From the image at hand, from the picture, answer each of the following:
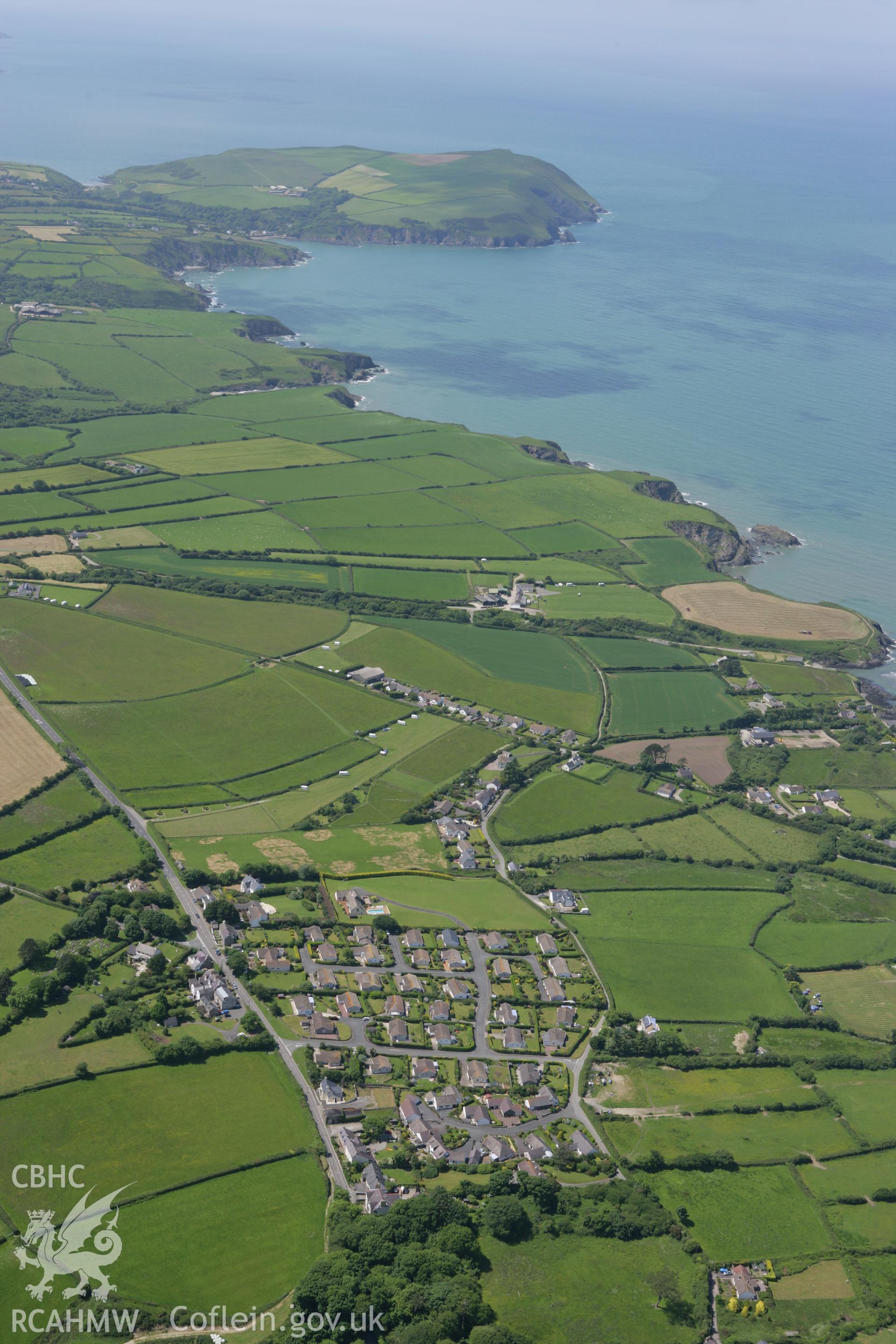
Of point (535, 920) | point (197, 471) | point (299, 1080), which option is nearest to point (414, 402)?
point (197, 471)

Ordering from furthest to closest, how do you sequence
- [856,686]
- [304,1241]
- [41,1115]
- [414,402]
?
1. [414,402]
2. [856,686]
3. [41,1115]
4. [304,1241]

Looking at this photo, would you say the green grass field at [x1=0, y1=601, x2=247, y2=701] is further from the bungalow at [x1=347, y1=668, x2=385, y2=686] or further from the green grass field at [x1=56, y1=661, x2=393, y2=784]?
the bungalow at [x1=347, y1=668, x2=385, y2=686]

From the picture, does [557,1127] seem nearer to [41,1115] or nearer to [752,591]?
[41,1115]

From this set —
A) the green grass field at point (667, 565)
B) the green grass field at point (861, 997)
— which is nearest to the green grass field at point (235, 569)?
the green grass field at point (667, 565)

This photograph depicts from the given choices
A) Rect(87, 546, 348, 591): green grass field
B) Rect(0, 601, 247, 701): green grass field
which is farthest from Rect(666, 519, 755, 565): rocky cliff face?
Rect(0, 601, 247, 701): green grass field

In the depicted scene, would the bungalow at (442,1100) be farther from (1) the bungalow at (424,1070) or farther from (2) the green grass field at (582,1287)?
(2) the green grass field at (582,1287)

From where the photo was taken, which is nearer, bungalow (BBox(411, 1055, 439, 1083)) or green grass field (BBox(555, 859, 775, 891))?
bungalow (BBox(411, 1055, 439, 1083))

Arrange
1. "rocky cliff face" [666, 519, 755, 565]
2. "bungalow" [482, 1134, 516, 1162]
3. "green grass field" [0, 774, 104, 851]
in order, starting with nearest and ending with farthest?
1. "bungalow" [482, 1134, 516, 1162]
2. "green grass field" [0, 774, 104, 851]
3. "rocky cliff face" [666, 519, 755, 565]

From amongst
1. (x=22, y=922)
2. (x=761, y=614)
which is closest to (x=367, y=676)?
(x=22, y=922)
